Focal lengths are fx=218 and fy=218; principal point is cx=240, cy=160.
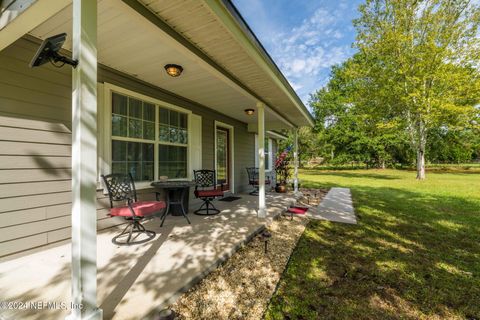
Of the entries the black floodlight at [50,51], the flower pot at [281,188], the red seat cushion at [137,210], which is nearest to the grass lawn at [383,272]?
the red seat cushion at [137,210]

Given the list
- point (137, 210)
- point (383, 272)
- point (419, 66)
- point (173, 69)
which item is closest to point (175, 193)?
point (137, 210)

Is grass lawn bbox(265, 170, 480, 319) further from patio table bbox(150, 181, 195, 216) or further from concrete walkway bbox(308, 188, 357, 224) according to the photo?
patio table bbox(150, 181, 195, 216)

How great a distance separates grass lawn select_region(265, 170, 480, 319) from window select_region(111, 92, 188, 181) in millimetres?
2859

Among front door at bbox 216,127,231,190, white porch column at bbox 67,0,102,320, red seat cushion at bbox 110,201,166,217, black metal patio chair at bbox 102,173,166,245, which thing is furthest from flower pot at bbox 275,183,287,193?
white porch column at bbox 67,0,102,320

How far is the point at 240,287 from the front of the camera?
1982 millimetres

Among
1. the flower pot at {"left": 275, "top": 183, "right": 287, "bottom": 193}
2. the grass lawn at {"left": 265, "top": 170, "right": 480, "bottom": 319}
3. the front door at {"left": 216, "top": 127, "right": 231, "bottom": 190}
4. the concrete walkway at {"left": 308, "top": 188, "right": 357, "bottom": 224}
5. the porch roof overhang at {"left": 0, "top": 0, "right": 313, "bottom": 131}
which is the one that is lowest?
the grass lawn at {"left": 265, "top": 170, "right": 480, "bottom": 319}

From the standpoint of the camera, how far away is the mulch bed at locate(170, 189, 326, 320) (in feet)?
5.45

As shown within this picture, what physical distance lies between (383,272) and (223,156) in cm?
485

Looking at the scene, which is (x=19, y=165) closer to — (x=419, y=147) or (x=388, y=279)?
(x=388, y=279)

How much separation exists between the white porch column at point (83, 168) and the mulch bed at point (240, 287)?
0.64 m

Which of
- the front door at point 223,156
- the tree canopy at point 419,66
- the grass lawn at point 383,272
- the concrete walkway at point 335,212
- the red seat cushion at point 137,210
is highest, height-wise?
the tree canopy at point 419,66

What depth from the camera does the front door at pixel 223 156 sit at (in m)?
6.27

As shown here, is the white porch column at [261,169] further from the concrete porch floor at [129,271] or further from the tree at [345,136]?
the tree at [345,136]

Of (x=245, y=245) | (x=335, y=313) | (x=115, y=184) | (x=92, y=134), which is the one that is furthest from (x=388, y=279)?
(x=115, y=184)
